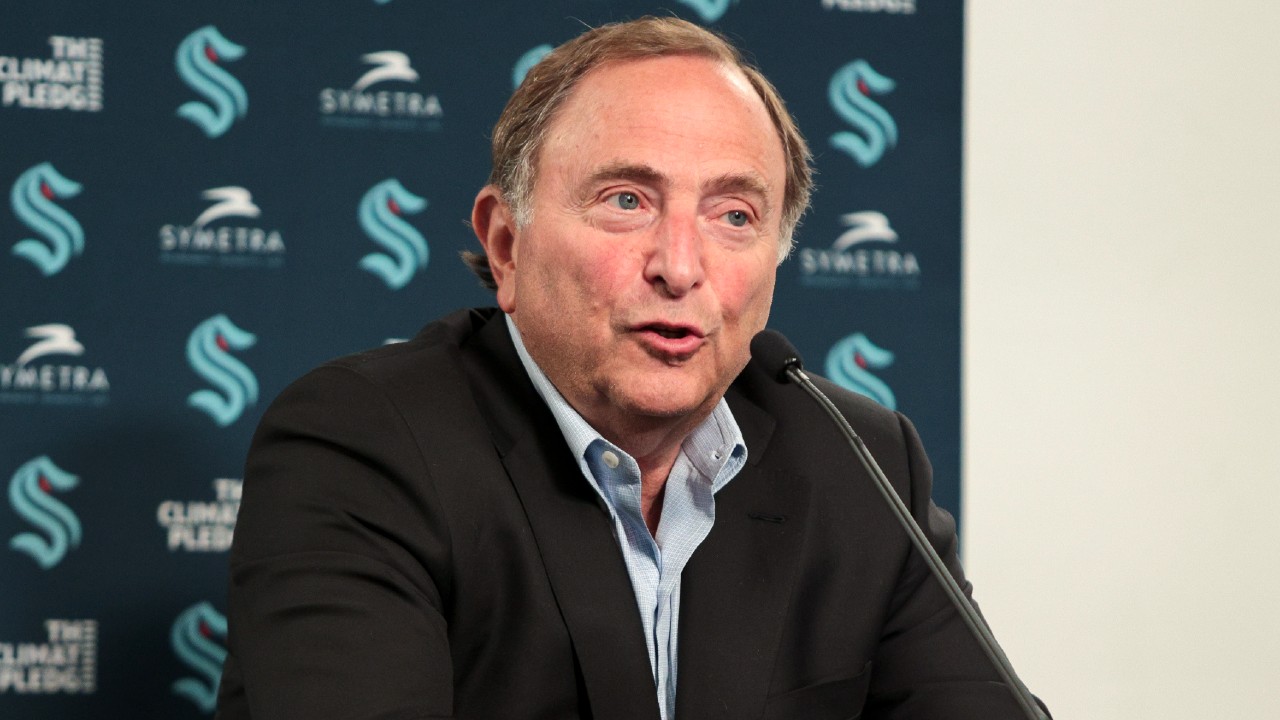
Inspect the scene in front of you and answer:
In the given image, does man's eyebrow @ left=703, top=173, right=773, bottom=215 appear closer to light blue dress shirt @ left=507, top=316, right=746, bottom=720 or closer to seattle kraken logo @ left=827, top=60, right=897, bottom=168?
light blue dress shirt @ left=507, top=316, right=746, bottom=720

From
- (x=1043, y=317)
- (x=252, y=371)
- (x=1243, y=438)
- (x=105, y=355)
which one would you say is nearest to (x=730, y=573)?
(x=252, y=371)

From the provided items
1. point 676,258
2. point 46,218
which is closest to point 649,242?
point 676,258

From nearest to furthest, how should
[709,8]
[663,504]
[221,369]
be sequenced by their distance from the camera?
[663,504] < [221,369] < [709,8]

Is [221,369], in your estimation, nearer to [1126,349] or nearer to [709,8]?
[709,8]

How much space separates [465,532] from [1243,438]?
236 centimetres

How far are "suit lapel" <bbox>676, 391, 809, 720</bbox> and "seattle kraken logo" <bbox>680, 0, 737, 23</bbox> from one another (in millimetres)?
1322

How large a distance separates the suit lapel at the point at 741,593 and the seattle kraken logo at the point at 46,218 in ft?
4.93

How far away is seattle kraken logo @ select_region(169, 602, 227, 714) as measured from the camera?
2553mm

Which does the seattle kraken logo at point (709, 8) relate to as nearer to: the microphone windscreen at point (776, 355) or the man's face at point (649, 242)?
the man's face at point (649, 242)

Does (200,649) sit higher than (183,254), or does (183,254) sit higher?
(183,254)

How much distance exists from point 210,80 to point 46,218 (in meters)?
0.43

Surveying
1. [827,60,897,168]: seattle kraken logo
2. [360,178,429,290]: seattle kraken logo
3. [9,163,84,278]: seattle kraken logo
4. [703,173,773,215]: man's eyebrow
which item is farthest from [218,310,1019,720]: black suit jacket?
[827,60,897,168]: seattle kraken logo

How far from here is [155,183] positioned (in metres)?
2.59

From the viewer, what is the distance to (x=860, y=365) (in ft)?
9.62
